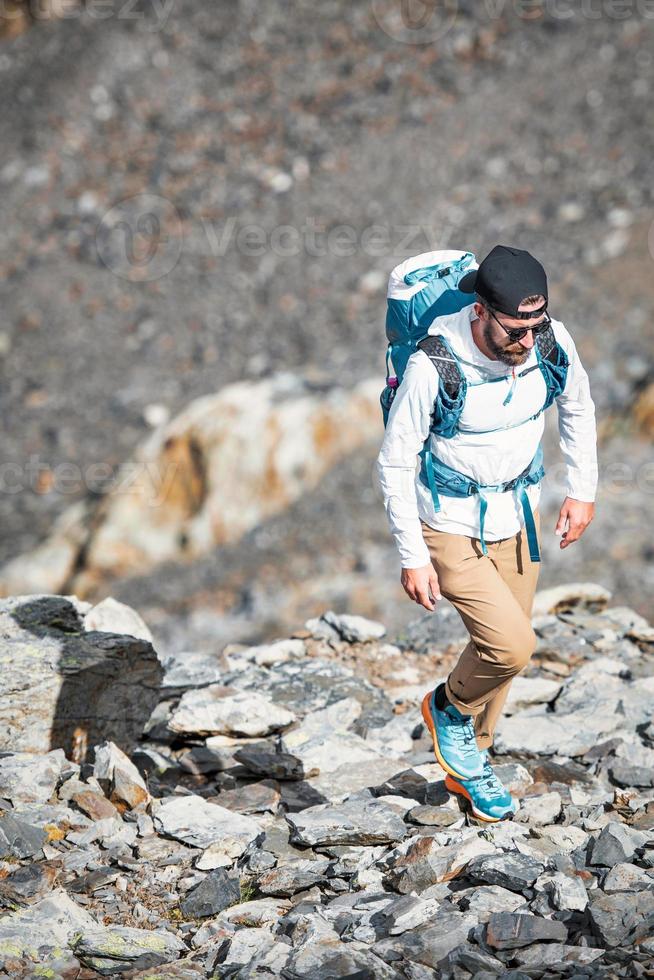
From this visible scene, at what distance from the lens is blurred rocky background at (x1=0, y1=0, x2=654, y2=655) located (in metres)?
12.5

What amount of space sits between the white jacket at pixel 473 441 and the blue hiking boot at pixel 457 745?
33.2 inches

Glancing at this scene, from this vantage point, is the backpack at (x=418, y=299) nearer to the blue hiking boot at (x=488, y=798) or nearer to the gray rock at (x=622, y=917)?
the blue hiking boot at (x=488, y=798)

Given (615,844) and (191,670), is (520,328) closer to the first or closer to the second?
(615,844)

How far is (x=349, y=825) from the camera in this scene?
4.25 metres

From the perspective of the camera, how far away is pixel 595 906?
336 centimetres

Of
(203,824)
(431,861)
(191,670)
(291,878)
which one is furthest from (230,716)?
(431,861)

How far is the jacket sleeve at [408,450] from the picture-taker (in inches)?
140

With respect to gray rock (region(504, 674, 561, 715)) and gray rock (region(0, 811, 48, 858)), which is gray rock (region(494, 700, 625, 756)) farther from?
gray rock (region(0, 811, 48, 858))

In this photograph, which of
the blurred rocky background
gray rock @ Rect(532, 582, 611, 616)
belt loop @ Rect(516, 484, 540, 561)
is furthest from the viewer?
the blurred rocky background

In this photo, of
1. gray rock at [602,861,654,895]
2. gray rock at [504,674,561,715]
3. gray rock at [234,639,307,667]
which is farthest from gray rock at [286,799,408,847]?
gray rock at [234,639,307,667]

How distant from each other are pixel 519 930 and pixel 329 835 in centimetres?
111

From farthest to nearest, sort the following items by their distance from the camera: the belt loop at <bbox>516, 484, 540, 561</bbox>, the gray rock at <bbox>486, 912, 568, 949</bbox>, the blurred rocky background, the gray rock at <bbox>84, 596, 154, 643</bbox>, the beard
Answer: the blurred rocky background
the gray rock at <bbox>84, 596, 154, 643</bbox>
the belt loop at <bbox>516, 484, 540, 561</bbox>
the beard
the gray rock at <bbox>486, 912, 568, 949</bbox>

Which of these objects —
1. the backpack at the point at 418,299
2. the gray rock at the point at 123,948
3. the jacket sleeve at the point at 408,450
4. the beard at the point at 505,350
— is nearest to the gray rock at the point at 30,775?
the gray rock at the point at 123,948

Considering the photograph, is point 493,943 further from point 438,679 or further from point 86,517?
point 86,517
